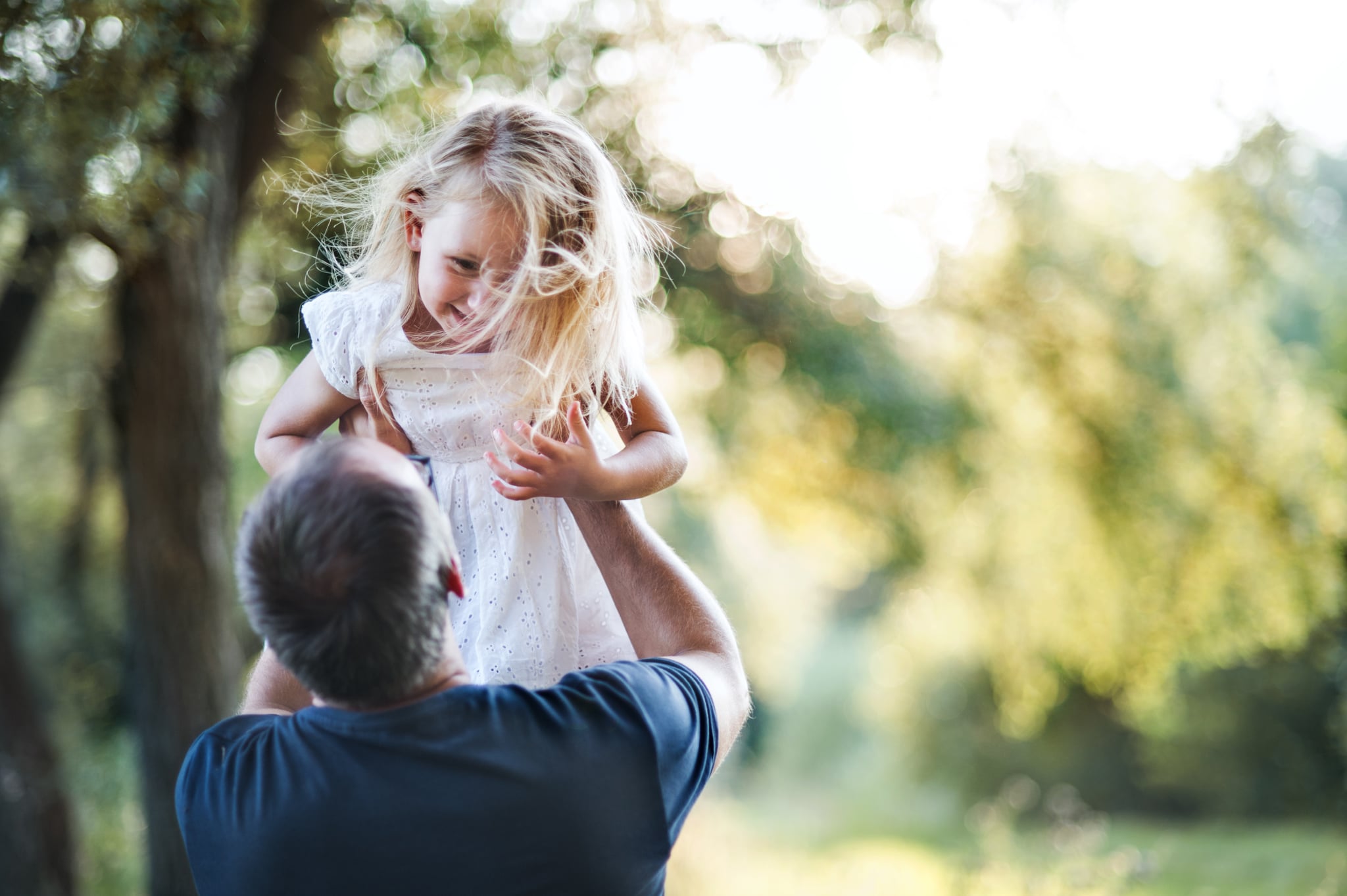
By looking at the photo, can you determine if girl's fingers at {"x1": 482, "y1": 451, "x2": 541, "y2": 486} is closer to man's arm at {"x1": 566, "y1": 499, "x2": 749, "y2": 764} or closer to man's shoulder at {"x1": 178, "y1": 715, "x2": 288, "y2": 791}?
man's arm at {"x1": 566, "y1": 499, "x2": 749, "y2": 764}

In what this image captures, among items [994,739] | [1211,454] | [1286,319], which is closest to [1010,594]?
[1211,454]

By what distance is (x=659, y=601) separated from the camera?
1.48 meters

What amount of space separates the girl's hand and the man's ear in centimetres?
11

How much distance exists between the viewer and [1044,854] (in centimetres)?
638

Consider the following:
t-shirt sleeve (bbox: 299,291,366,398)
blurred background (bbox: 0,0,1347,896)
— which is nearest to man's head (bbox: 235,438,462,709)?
t-shirt sleeve (bbox: 299,291,366,398)

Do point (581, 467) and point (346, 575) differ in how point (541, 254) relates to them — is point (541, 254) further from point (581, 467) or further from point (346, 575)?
point (346, 575)

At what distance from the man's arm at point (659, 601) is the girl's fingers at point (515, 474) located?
19 cm

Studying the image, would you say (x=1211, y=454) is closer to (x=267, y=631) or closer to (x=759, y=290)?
(x=759, y=290)

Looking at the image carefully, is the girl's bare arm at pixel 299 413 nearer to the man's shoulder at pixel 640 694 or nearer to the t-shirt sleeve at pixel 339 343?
the t-shirt sleeve at pixel 339 343

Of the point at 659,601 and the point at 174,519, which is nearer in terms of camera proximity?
the point at 659,601

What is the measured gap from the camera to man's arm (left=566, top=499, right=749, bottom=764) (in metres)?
1.47

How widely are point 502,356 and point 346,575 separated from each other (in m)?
0.45

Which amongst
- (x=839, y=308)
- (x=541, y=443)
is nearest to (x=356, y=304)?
(x=541, y=443)

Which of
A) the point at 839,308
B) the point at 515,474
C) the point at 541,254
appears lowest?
the point at 515,474
